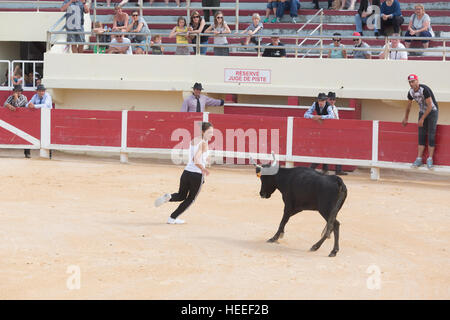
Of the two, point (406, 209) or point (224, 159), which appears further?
point (224, 159)

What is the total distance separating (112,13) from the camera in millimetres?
21172

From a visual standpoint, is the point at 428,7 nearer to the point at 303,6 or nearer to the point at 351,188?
the point at 303,6

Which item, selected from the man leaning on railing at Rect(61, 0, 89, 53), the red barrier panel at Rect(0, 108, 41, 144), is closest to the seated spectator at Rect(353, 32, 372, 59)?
the man leaning on railing at Rect(61, 0, 89, 53)

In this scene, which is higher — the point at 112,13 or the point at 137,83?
the point at 112,13

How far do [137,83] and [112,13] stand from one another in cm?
316

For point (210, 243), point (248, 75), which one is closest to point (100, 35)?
point (248, 75)

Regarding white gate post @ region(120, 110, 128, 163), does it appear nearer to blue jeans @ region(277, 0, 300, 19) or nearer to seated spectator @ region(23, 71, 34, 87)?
seated spectator @ region(23, 71, 34, 87)

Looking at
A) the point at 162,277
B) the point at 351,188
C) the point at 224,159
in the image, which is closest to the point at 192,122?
the point at 224,159

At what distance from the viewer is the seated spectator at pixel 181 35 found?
18.4m

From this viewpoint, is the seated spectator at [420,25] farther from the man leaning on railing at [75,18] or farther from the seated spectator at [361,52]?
the man leaning on railing at [75,18]

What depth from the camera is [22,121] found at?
18.4 metres

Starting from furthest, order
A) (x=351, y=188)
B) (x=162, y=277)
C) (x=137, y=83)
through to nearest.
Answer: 1. (x=137, y=83)
2. (x=351, y=188)
3. (x=162, y=277)

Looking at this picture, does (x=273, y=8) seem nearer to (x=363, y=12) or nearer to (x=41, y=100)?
(x=363, y=12)

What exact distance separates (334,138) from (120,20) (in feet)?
18.4
